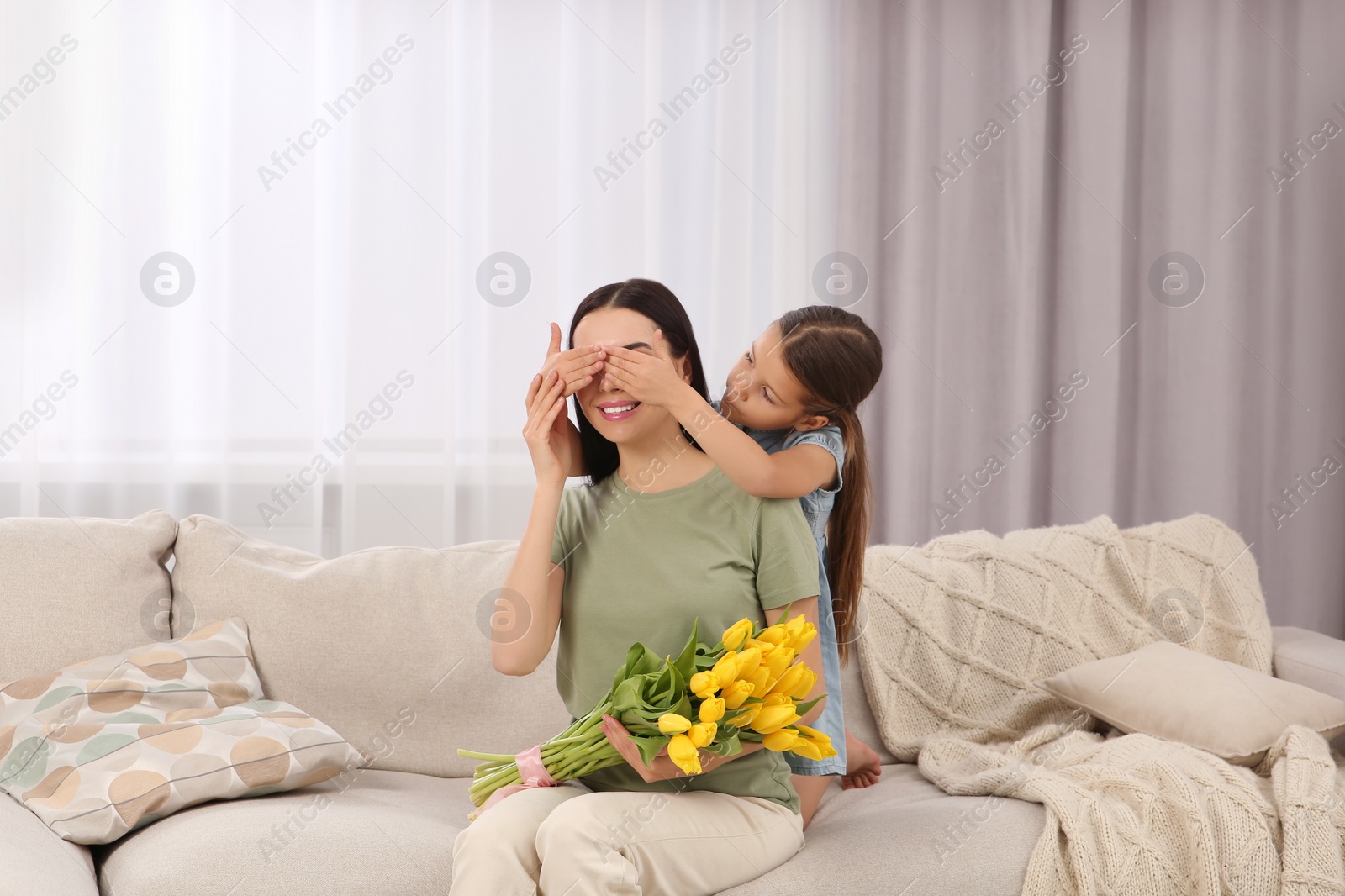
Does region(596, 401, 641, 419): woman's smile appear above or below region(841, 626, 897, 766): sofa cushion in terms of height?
above

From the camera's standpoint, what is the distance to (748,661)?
1.15 m

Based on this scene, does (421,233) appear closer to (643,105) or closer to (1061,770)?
(643,105)

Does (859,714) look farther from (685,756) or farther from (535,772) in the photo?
(685,756)

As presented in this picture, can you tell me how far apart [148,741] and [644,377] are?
1015mm

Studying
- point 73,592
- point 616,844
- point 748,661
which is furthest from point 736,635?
point 73,592

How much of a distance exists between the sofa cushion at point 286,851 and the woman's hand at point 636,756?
1.39 ft

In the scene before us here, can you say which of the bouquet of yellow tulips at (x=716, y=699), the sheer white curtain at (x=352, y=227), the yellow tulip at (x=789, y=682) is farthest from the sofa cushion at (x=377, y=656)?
the sheer white curtain at (x=352, y=227)

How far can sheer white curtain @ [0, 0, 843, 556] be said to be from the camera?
2.71 m

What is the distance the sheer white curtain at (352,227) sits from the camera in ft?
8.91

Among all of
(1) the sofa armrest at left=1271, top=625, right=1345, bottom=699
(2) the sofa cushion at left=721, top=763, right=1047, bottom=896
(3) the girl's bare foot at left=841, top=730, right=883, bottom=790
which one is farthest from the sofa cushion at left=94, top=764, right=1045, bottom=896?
(1) the sofa armrest at left=1271, top=625, right=1345, bottom=699

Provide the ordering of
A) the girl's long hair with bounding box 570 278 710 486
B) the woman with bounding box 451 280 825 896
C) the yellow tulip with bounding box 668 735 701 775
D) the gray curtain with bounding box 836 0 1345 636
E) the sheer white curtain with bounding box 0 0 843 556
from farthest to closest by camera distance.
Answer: the gray curtain with bounding box 836 0 1345 636, the sheer white curtain with bounding box 0 0 843 556, the girl's long hair with bounding box 570 278 710 486, the woman with bounding box 451 280 825 896, the yellow tulip with bounding box 668 735 701 775

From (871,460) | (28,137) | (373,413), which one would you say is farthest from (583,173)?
(28,137)

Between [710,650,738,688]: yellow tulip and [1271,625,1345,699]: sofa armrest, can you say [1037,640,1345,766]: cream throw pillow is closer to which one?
[1271,625,1345,699]: sofa armrest

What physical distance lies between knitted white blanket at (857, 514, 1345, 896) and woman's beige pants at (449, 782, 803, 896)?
0.47 metres
